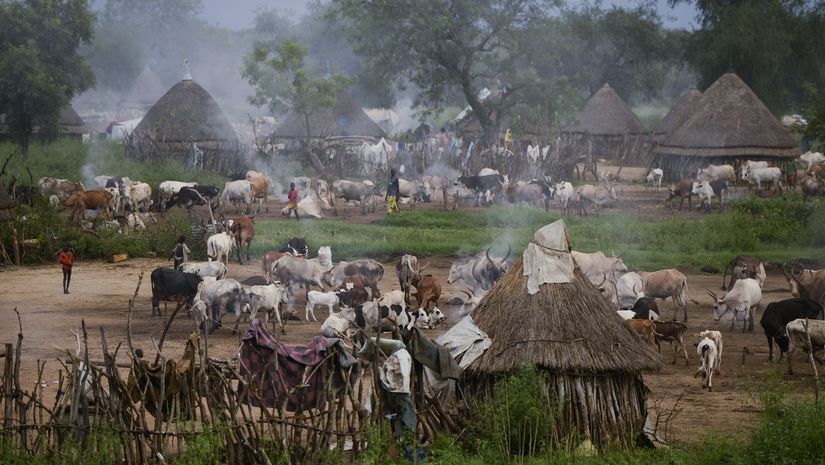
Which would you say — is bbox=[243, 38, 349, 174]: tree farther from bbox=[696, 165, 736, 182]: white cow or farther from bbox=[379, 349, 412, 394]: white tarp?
bbox=[379, 349, 412, 394]: white tarp

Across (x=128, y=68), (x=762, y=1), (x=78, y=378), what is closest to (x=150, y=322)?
(x=78, y=378)

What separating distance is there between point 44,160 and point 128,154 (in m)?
3.16

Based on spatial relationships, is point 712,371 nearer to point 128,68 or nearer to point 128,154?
point 128,154

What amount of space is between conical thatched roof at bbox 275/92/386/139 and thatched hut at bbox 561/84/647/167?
8786 millimetres

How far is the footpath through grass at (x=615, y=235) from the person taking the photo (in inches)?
1048

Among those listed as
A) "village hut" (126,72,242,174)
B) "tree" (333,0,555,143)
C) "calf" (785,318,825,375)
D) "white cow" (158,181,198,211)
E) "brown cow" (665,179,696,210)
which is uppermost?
"tree" (333,0,555,143)

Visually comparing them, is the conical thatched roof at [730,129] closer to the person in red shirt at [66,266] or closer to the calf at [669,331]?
the calf at [669,331]

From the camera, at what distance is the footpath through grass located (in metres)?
26.6

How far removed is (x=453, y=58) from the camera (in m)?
51.6

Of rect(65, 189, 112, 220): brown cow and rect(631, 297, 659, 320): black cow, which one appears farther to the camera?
rect(65, 189, 112, 220): brown cow

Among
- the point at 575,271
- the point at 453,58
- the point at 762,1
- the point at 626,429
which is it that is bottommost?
the point at 626,429

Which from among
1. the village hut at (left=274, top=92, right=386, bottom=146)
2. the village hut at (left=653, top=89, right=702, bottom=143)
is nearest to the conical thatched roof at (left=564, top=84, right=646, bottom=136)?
the village hut at (left=653, top=89, right=702, bottom=143)

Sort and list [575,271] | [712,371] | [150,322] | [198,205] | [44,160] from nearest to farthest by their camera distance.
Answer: [575,271] < [712,371] < [150,322] < [198,205] < [44,160]

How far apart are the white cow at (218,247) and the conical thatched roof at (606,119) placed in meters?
29.6
